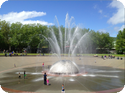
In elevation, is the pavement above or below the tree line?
below

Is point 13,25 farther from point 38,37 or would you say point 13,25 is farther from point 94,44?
point 94,44

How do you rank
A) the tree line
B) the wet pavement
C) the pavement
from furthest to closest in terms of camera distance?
the tree line
the wet pavement
the pavement

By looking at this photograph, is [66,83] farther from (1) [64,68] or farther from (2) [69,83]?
(1) [64,68]

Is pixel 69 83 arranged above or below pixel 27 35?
below

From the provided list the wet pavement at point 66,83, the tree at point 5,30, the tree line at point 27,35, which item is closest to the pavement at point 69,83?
the wet pavement at point 66,83

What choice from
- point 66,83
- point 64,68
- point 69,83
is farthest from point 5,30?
point 69,83

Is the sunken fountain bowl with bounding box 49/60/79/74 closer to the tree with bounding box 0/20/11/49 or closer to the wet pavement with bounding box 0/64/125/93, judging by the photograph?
the wet pavement with bounding box 0/64/125/93

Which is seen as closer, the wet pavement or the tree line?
the wet pavement

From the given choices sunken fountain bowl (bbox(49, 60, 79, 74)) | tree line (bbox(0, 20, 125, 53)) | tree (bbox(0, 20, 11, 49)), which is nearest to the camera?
sunken fountain bowl (bbox(49, 60, 79, 74))

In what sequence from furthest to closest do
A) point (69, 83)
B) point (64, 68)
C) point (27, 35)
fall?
point (27, 35) → point (64, 68) → point (69, 83)

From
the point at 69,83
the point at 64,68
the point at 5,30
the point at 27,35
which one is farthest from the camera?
the point at 27,35

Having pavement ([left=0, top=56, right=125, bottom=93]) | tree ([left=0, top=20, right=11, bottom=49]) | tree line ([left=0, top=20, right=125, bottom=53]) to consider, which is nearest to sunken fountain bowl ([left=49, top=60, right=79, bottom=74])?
pavement ([left=0, top=56, right=125, bottom=93])

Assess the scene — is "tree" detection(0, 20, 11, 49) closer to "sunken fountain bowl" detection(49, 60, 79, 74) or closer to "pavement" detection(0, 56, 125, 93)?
"pavement" detection(0, 56, 125, 93)

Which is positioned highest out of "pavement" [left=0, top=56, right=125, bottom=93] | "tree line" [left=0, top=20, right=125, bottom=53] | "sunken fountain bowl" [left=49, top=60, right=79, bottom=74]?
"tree line" [left=0, top=20, right=125, bottom=53]
